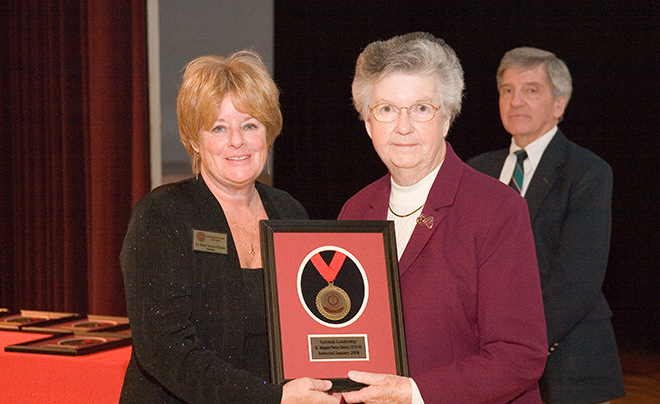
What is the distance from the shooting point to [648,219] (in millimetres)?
6516

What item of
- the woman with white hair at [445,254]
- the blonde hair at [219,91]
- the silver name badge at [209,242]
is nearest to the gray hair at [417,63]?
the woman with white hair at [445,254]

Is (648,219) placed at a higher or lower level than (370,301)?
lower

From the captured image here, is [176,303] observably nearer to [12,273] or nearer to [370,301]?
[370,301]

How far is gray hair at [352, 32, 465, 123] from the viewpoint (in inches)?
69.9

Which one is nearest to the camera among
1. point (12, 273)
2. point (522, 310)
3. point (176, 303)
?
point (522, 310)

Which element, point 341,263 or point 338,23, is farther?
point 338,23

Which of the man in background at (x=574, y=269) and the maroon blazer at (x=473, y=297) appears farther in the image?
the man in background at (x=574, y=269)

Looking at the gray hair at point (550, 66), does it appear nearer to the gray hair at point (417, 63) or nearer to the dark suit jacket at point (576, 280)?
the dark suit jacket at point (576, 280)

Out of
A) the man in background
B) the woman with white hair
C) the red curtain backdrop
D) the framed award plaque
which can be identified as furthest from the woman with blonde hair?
Result: the red curtain backdrop

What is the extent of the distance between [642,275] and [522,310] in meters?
5.49

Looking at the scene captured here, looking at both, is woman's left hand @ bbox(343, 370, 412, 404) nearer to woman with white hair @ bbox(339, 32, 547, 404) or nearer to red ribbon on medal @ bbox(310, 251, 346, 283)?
woman with white hair @ bbox(339, 32, 547, 404)

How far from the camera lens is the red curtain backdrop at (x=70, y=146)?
484 centimetres

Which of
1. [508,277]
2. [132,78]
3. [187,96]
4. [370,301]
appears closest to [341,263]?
[370,301]

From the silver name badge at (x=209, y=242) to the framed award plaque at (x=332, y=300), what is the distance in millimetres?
257
